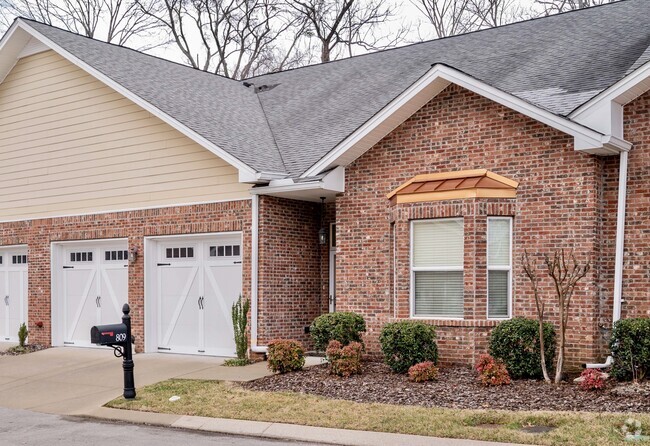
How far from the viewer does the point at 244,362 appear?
14594mm

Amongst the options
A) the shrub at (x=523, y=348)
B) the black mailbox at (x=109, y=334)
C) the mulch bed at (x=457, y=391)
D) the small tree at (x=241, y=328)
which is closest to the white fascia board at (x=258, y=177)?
the small tree at (x=241, y=328)

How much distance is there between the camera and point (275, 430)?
9.65 meters

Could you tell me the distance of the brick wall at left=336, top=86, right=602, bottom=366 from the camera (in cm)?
1228

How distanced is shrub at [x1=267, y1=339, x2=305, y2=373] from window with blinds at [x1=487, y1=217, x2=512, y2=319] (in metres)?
3.29

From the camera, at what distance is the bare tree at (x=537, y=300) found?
37.6 ft

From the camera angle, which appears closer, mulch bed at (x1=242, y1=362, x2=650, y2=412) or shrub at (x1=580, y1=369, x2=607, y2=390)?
mulch bed at (x1=242, y1=362, x2=650, y2=412)

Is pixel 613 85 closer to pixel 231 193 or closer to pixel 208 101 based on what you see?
pixel 231 193

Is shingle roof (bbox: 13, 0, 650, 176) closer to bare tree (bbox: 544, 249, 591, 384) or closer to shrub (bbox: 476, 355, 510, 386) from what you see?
bare tree (bbox: 544, 249, 591, 384)

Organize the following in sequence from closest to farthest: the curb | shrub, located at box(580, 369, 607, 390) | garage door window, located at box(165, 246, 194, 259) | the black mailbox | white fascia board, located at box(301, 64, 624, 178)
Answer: the curb, shrub, located at box(580, 369, 607, 390), the black mailbox, white fascia board, located at box(301, 64, 624, 178), garage door window, located at box(165, 246, 194, 259)

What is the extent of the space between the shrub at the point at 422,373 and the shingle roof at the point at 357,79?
450cm

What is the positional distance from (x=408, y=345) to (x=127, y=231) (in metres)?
7.55

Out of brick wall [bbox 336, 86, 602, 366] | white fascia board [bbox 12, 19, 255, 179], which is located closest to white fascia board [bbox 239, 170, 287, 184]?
white fascia board [bbox 12, 19, 255, 179]

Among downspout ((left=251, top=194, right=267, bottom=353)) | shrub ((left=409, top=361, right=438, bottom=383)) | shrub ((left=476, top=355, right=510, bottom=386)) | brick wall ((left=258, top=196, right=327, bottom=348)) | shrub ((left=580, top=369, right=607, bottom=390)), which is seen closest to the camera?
shrub ((left=580, top=369, right=607, bottom=390))

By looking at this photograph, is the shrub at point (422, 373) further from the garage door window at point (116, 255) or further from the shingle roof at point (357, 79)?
the garage door window at point (116, 255)
